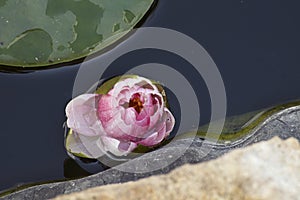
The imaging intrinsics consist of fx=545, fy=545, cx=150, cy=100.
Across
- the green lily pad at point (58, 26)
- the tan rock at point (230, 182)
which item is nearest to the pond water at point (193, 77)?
the green lily pad at point (58, 26)

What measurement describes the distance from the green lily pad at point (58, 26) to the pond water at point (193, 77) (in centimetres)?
17

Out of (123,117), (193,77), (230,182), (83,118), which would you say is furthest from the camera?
(193,77)

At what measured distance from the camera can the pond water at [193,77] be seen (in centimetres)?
217

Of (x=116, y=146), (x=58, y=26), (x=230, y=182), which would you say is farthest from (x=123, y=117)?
(x=230, y=182)

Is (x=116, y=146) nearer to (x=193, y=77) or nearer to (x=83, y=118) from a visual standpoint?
(x=83, y=118)

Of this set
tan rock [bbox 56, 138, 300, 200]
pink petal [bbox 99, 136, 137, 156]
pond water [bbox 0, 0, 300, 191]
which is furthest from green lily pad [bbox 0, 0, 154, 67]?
tan rock [bbox 56, 138, 300, 200]

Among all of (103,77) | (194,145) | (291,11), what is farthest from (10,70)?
(291,11)

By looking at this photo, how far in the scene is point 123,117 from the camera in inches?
71.7

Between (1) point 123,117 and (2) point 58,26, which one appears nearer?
(1) point 123,117

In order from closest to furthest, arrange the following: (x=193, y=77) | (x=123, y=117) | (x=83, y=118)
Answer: (x=123, y=117) → (x=83, y=118) → (x=193, y=77)

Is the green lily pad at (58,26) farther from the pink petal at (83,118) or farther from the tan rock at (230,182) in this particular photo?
the tan rock at (230,182)

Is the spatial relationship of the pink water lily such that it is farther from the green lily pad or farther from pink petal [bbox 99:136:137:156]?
the green lily pad

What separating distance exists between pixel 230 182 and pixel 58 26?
1019mm

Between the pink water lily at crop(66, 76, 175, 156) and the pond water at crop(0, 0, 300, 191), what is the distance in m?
0.25
